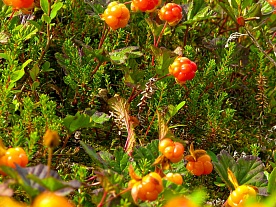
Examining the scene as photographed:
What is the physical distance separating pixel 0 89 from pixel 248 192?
87cm

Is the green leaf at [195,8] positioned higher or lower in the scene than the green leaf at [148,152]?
higher

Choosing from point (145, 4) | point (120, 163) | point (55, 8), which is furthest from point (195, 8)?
point (120, 163)

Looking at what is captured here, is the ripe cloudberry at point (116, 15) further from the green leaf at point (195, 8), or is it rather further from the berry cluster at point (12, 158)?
the berry cluster at point (12, 158)

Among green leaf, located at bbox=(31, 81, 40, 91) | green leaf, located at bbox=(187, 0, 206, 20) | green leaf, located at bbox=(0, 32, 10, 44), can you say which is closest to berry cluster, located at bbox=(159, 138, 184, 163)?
green leaf, located at bbox=(31, 81, 40, 91)

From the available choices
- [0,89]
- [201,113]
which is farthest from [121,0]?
[0,89]

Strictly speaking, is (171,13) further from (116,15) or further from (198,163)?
(198,163)

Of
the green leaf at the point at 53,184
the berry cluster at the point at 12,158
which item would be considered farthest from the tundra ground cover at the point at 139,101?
the green leaf at the point at 53,184

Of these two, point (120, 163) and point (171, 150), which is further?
point (120, 163)

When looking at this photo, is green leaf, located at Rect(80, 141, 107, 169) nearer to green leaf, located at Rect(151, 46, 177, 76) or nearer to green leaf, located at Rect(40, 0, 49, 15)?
green leaf, located at Rect(151, 46, 177, 76)

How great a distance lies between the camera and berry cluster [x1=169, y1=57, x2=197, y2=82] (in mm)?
1869

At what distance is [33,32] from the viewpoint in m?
2.07

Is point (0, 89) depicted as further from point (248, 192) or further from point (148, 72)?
point (248, 192)

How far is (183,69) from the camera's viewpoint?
1.87 metres

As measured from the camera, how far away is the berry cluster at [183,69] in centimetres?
187
